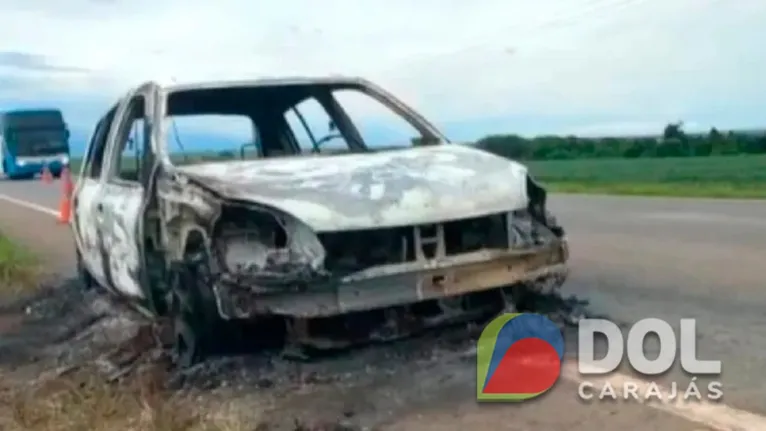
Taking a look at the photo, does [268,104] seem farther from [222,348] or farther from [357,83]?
[222,348]

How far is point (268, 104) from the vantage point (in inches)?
332

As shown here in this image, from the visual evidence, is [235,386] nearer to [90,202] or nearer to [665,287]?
[90,202]

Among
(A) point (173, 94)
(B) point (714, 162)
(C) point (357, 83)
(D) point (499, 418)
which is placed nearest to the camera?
(D) point (499, 418)

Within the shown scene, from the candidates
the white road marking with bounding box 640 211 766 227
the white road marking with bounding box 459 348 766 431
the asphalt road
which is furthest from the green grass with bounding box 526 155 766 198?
the white road marking with bounding box 459 348 766 431

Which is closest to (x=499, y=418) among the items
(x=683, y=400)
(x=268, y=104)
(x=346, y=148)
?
(x=683, y=400)

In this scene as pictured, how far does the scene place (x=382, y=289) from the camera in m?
5.69

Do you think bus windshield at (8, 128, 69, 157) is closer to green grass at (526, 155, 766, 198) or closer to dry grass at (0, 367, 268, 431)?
green grass at (526, 155, 766, 198)

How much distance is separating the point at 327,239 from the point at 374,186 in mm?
361

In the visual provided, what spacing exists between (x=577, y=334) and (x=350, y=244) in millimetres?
1420

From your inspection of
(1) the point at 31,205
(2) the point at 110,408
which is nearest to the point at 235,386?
(2) the point at 110,408

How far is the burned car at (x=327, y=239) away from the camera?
18.5 ft

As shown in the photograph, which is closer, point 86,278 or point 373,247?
point 373,247

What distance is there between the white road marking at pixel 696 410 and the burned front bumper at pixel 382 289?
76 centimetres

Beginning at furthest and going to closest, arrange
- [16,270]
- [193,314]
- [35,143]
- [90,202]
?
[35,143], [16,270], [90,202], [193,314]
